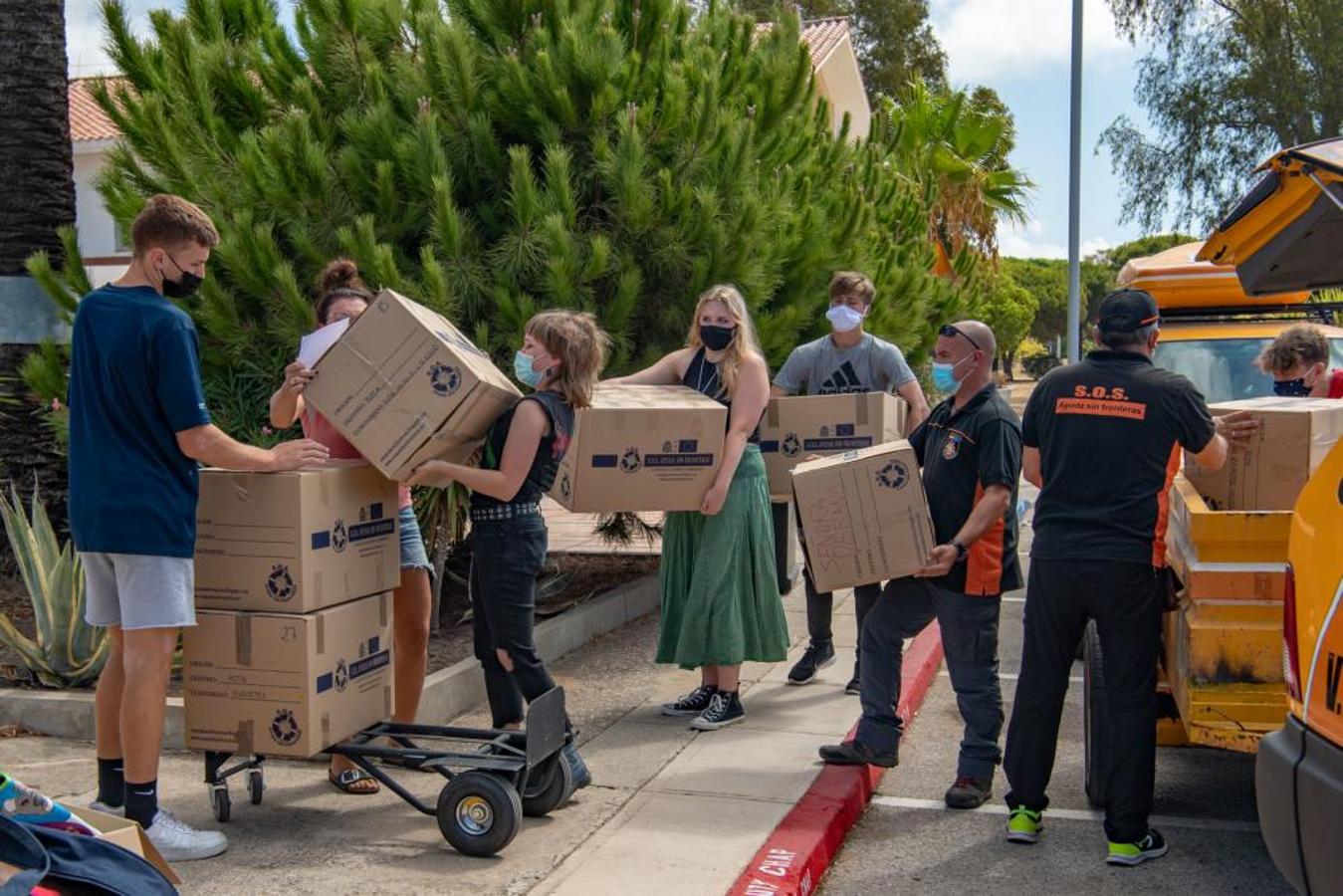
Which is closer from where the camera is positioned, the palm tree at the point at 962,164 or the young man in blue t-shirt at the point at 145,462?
the young man in blue t-shirt at the point at 145,462

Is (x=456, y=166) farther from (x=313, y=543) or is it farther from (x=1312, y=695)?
(x=1312, y=695)

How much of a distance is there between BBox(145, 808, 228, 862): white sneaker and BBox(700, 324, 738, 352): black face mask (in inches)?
113

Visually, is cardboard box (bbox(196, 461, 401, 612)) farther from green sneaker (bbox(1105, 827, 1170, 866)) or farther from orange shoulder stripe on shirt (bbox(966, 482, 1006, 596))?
green sneaker (bbox(1105, 827, 1170, 866))

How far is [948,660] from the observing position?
5438 mm

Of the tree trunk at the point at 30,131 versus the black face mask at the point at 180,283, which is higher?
the tree trunk at the point at 30,131

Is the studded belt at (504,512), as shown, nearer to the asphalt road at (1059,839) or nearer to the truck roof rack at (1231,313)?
the asphalt road at (1059,839)

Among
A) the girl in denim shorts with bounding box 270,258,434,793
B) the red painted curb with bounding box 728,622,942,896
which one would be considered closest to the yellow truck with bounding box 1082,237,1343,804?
the red painted curb with bounding box 728,622,942,896

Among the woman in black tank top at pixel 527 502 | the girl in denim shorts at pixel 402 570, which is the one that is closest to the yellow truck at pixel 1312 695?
the woman in black tank top at pixel 527 502

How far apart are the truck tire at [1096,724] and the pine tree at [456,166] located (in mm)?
3370

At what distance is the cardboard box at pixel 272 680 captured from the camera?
4574 millimetres

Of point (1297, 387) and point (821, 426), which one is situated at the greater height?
point (1297, 387)

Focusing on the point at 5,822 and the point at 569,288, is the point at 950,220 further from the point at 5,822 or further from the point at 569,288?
the point at 5,822

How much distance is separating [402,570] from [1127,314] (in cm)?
279

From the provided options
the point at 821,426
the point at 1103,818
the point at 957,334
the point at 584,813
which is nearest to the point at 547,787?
the point at 584,813
